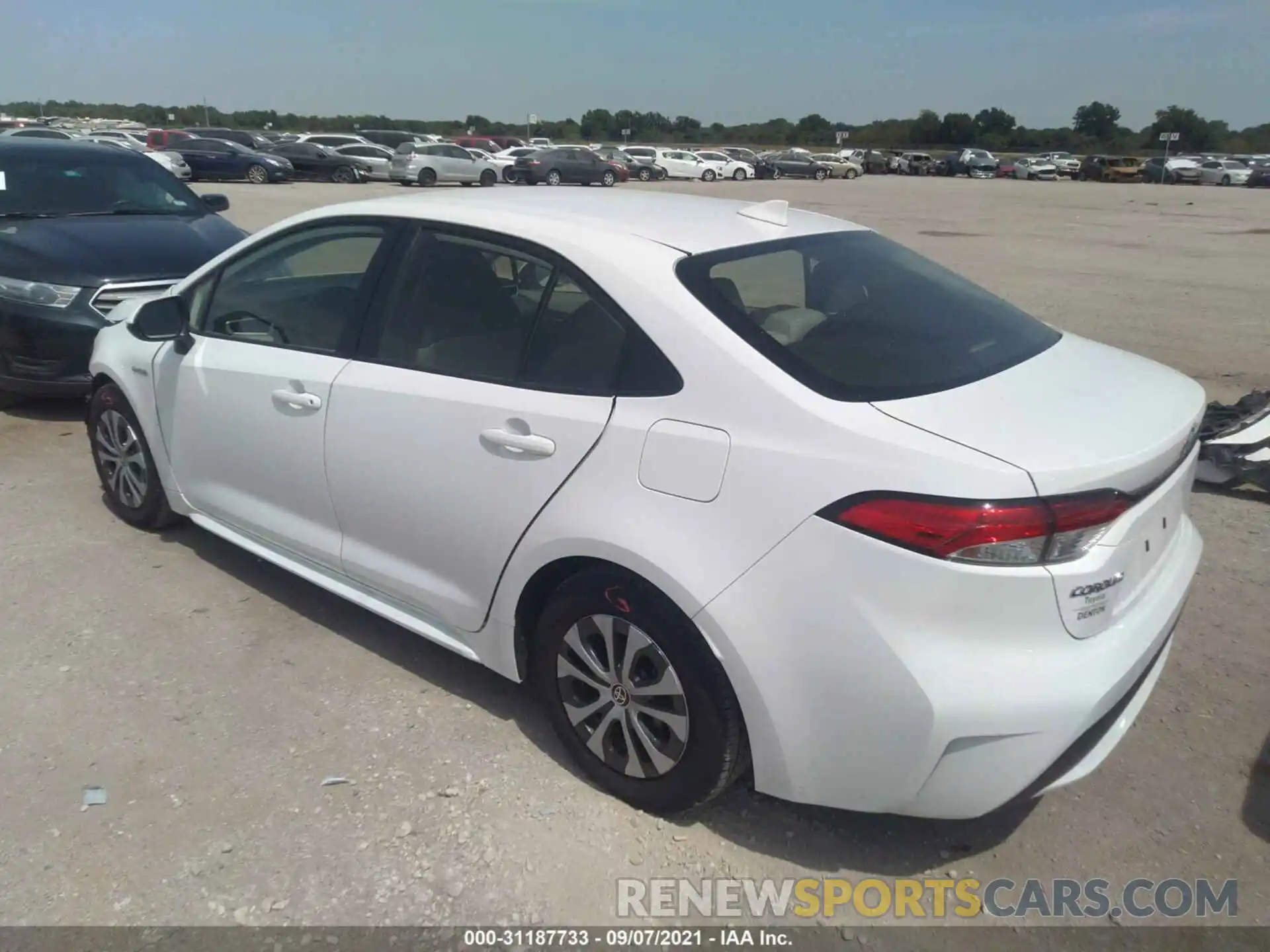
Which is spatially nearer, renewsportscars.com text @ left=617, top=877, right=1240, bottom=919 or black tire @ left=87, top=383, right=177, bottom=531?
renewsportscars.com text @ left=617, top=877, right=1240, bottom=919

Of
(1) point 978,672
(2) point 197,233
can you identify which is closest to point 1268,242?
(2) point 197,233

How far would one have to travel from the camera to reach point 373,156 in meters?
35.6

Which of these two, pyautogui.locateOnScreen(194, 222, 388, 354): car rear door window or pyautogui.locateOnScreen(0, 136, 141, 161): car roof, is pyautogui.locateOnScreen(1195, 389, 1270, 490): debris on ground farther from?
pyautogui.locateOnScreen(0, 136, 141, 161): car roof

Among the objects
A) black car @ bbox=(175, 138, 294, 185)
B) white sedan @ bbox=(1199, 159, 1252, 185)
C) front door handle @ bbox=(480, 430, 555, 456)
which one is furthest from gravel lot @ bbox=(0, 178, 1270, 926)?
white sedan @ bbox=(1199, 159, 1252, 185)

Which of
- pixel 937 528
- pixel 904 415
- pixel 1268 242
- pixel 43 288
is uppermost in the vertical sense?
pixel 904 415

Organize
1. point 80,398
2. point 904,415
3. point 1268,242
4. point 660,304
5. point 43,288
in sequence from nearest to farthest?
1. point 904,415
2. point 660,304
3. point 43,288
4. point 80,398
5. point 1268,242

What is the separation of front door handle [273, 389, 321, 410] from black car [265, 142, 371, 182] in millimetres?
34152

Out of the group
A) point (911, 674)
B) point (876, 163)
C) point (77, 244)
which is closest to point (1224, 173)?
point (876, 163)

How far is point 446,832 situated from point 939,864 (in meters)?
1.37

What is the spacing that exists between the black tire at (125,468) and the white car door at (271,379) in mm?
284

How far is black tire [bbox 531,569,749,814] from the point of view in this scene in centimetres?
252

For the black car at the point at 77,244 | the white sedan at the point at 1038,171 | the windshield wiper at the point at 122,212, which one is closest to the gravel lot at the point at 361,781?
the black car at the point at 77,244

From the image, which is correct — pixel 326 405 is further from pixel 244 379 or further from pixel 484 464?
pixel 484 464

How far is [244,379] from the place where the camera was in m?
3.71
